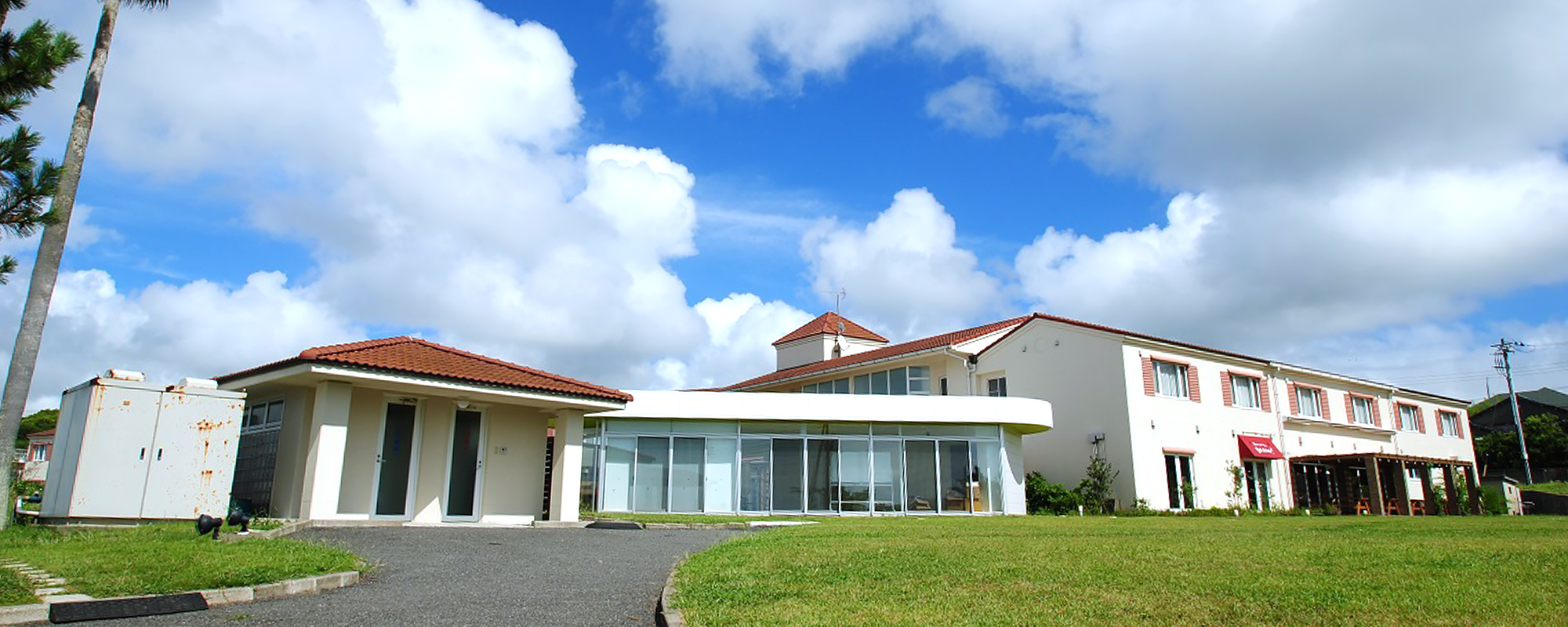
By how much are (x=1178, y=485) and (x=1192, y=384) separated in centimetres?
330

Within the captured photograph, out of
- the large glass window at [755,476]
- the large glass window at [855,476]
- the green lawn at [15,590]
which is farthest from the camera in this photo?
the large glass window at [855,476]

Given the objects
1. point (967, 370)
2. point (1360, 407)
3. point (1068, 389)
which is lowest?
point (1068, 389)

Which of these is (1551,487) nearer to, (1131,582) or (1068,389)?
(1068,389)

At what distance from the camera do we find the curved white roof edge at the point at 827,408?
2353 cm

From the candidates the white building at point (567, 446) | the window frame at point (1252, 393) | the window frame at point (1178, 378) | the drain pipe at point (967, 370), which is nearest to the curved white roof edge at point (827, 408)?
the white building at point (567, 446)

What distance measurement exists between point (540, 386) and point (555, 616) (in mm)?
10705

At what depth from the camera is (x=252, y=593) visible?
7410 mm

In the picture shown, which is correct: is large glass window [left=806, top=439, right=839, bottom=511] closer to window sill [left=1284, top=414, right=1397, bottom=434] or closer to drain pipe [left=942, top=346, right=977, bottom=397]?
drain pipe [left=942, top=346, right=977, bottom=397]

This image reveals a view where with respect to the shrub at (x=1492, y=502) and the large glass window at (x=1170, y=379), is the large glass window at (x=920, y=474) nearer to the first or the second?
the large glass window at (x=1170, y=379)

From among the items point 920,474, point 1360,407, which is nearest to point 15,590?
point 920,474

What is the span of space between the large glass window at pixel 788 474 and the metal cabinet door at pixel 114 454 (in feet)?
46.6

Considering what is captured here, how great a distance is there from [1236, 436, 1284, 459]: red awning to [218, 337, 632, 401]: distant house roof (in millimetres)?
21260

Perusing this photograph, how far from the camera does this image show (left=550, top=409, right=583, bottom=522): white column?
1795cm

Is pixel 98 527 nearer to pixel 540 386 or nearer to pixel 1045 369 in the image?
pixel 540 386
